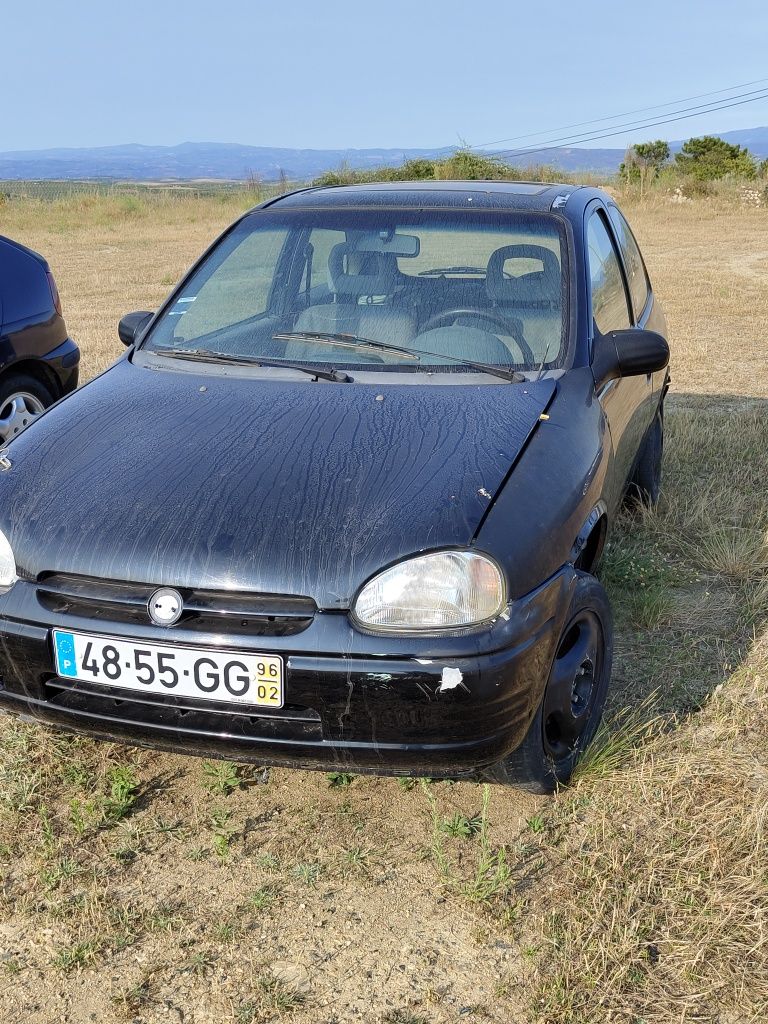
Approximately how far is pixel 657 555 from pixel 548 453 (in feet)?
6.09

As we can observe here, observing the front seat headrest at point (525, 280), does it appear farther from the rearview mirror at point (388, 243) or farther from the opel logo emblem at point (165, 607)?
the opel logo emblem at point (165, 607)

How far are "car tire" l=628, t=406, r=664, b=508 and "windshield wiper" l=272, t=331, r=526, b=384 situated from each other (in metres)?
1.57

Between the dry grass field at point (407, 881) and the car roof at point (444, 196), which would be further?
the car roof at point (444, 196)

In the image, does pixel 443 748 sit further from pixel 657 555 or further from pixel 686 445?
pixel 686 445

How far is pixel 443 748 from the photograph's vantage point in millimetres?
2105

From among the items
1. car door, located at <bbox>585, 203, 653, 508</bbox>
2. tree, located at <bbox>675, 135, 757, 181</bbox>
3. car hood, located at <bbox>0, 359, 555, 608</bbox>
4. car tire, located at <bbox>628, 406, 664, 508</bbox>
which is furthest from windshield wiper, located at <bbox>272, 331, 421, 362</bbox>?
tree, located at <bbox>675, 135, 757, 181</bbox>

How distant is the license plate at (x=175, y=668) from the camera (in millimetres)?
2078

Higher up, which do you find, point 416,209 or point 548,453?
point 416,209

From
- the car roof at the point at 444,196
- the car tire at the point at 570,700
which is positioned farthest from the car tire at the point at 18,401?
the car tire at the point at 570,700

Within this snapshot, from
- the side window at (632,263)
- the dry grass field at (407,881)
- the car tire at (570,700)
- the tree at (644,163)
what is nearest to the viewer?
the dry grass field at (407,881)

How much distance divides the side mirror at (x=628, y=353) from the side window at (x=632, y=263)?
0.99 meters

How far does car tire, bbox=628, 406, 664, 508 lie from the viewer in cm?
445

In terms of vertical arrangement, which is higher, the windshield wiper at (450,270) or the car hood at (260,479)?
the windshield wiper at (450,270)

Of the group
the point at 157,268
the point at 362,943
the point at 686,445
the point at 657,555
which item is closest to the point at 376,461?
the point at 362,943
